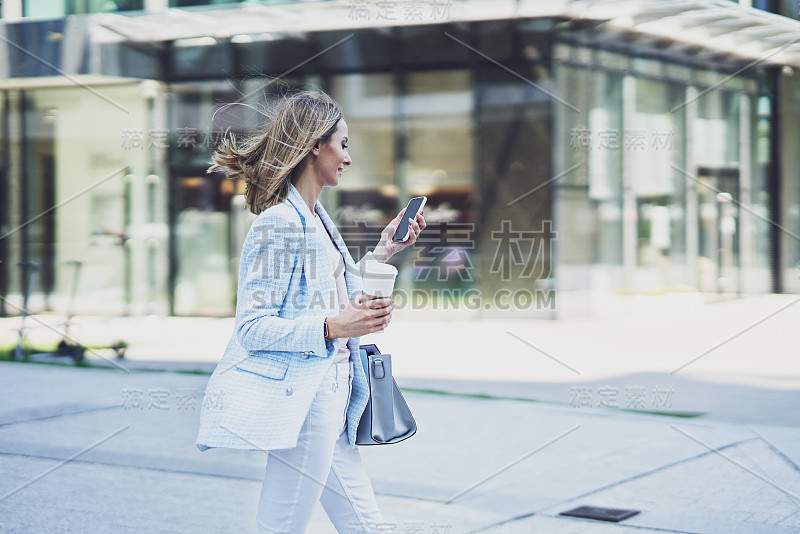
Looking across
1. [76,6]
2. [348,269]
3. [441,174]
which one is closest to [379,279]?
[348,269]

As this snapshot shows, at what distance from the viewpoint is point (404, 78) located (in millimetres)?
13586

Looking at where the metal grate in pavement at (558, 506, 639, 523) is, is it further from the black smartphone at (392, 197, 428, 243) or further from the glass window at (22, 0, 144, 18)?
the glass window at (22, 0, 144, 18)

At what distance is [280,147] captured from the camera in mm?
2795

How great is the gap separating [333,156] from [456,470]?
10.4 feet

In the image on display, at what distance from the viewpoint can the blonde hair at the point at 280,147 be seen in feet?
9.10

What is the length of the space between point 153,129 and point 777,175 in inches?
386

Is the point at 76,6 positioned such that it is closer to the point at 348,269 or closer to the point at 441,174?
the point at 441,174

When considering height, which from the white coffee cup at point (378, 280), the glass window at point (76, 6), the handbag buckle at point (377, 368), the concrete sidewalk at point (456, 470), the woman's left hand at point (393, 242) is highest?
the glass window at point (76, 6)

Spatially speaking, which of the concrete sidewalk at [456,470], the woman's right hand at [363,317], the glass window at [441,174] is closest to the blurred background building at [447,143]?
the glass window at [441,174]

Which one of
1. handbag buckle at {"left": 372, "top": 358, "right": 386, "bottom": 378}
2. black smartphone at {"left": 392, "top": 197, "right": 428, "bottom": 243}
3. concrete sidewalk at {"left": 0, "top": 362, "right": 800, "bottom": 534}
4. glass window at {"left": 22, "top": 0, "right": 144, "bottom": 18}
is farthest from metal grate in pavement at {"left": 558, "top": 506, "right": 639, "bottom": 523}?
glass window at {"left": 22, "top": 0, "right": 144, "bottom": 18}

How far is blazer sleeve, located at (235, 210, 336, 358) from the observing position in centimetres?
258

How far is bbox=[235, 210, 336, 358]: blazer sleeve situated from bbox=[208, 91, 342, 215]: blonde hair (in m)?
0.20

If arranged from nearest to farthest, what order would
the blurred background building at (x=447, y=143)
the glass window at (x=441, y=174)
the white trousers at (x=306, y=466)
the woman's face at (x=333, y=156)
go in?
1. the white trousers at (x=306, y=466)
2. the woman's face at (x=333, y=156)
3. the blurred background building at (x=447, y=143)
4. the glass window at (x=441, y=174)

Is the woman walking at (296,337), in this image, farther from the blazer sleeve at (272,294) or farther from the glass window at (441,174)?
the glass window at (441,174)
